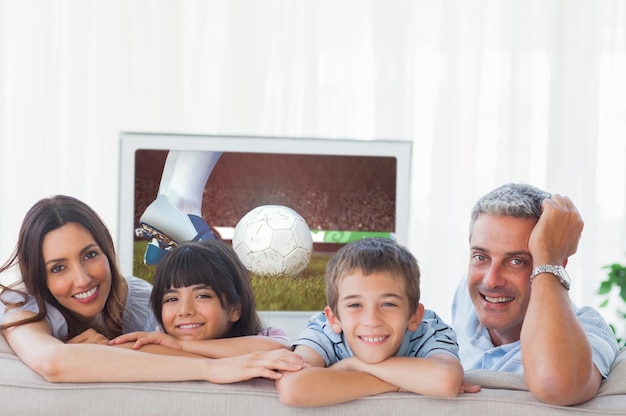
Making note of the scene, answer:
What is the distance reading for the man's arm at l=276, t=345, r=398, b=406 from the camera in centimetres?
128

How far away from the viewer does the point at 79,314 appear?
1.79 m

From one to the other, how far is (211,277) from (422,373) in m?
0.61

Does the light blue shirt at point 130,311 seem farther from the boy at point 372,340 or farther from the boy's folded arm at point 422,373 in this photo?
the boy's folded arm at point 422,373

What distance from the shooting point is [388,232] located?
4090 mm

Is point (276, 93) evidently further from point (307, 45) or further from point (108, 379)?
point (108, 379)

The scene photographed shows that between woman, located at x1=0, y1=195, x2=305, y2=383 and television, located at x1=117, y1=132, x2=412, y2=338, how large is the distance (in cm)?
194

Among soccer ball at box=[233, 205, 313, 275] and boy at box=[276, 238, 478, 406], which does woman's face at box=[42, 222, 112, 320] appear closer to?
boy at box=[276, 238, 478, 406]

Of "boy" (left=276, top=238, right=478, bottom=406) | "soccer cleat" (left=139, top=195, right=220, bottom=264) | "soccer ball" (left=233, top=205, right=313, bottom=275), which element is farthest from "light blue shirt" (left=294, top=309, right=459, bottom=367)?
"soccer cleat" (left=139, top=195, right=220, bottom=264)

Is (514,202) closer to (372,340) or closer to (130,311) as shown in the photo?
(372,340)

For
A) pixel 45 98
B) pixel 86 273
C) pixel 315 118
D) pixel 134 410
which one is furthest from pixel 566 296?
pixel 45 98

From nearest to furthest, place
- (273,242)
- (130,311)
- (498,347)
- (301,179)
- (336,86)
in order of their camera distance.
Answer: (498,347) → (130,311) → (273,242) → (301,179) → (336,86)

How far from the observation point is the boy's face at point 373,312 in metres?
1.44

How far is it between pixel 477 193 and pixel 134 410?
3413 millimetres

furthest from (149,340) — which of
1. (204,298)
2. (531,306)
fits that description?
(531,306)
